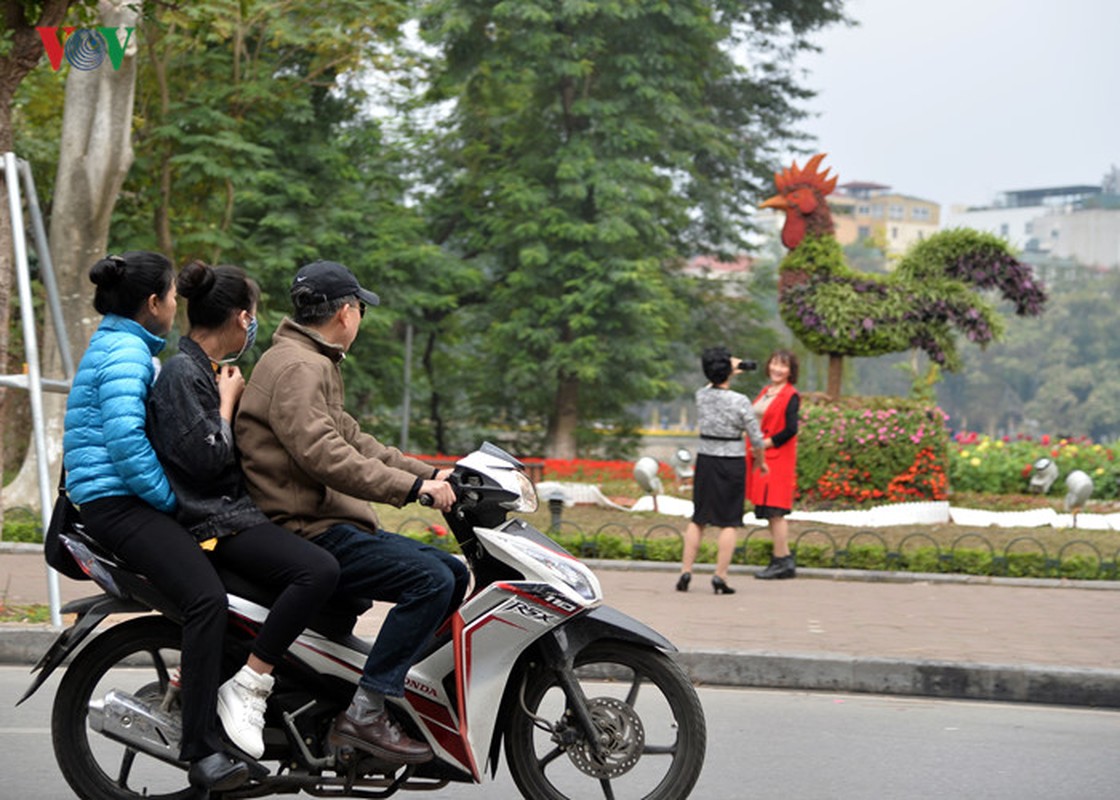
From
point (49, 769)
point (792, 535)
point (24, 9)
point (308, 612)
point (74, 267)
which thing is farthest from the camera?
point (74, 267)

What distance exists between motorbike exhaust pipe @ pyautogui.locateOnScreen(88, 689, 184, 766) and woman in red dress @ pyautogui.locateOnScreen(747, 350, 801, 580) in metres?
7.71

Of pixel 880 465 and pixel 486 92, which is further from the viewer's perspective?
pixel 486 92

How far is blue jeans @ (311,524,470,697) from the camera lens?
5.14 m

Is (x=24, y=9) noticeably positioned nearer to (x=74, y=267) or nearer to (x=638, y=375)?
(x=74, y=267)

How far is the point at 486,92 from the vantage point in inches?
1187

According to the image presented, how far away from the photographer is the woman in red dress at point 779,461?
12484 millimetres

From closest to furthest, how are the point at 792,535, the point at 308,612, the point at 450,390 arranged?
the point at 308,612 → the point at 792,535 → the point at 450,390

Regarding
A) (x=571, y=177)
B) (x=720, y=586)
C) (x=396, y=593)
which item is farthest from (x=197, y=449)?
(x=571, y=177)

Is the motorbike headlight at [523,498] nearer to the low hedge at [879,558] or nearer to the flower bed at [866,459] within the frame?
the low hedge at [879,558]

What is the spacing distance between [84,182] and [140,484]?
12.3 m

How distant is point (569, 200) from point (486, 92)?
301cm

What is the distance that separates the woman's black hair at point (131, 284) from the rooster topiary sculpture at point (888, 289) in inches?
542

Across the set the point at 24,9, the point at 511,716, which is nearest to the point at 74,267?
the point at 24,9

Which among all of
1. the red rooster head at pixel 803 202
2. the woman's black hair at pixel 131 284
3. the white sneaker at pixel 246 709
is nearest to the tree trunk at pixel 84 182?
the red rooster head at pixel 803 202
